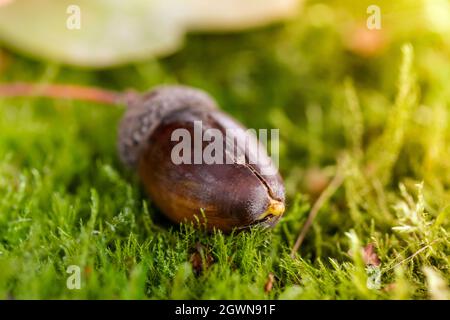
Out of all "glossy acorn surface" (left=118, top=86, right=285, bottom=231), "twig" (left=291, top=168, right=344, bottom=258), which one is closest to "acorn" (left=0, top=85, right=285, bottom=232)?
"glossy acorn surface" (left=118, top=86, right=285, bottom=231)

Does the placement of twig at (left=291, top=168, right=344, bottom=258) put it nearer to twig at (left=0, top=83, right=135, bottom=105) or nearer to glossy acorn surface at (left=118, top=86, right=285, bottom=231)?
glossy acorn surface at (left=118, top=86, right=285, bottom=231)

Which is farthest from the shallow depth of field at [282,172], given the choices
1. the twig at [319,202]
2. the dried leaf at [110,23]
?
the dried leaf at [110,23]

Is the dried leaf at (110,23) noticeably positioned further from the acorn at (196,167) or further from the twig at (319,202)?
the twig at (319,202)

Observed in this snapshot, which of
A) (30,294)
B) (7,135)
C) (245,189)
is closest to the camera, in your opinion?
(30,294)

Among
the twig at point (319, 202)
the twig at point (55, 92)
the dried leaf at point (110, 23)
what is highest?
the dried leaf at point (110, 23)

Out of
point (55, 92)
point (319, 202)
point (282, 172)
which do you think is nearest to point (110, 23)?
point (55, 92)
